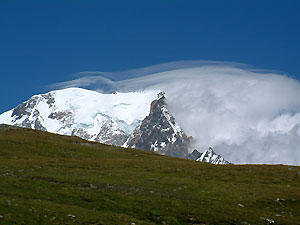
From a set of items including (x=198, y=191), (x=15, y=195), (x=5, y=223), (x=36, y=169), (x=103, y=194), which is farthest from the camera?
(x=36, y=169)

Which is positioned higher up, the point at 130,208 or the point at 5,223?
the point at 130,208

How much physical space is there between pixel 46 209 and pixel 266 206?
71.1ft

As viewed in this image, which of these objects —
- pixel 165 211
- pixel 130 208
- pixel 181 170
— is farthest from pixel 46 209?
pixel 181 170

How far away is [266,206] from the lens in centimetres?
4362

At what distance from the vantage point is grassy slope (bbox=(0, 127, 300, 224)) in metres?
35.4

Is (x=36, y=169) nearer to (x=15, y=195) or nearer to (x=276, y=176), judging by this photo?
(x=15, y=195)

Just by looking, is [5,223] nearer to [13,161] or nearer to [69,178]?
[69,178]

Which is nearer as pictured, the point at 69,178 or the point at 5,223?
the point at 5,223

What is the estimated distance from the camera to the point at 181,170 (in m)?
60.8

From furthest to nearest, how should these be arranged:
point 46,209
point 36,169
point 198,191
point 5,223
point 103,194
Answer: point 36,169, point 198,191, point 103,194, point 46,209, point 5,223

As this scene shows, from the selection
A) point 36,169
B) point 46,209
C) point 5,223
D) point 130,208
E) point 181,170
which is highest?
point 181,170

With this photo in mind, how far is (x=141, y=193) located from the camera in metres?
44.5

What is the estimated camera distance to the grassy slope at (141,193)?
3538 centimetres

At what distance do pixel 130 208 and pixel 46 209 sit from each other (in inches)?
309
